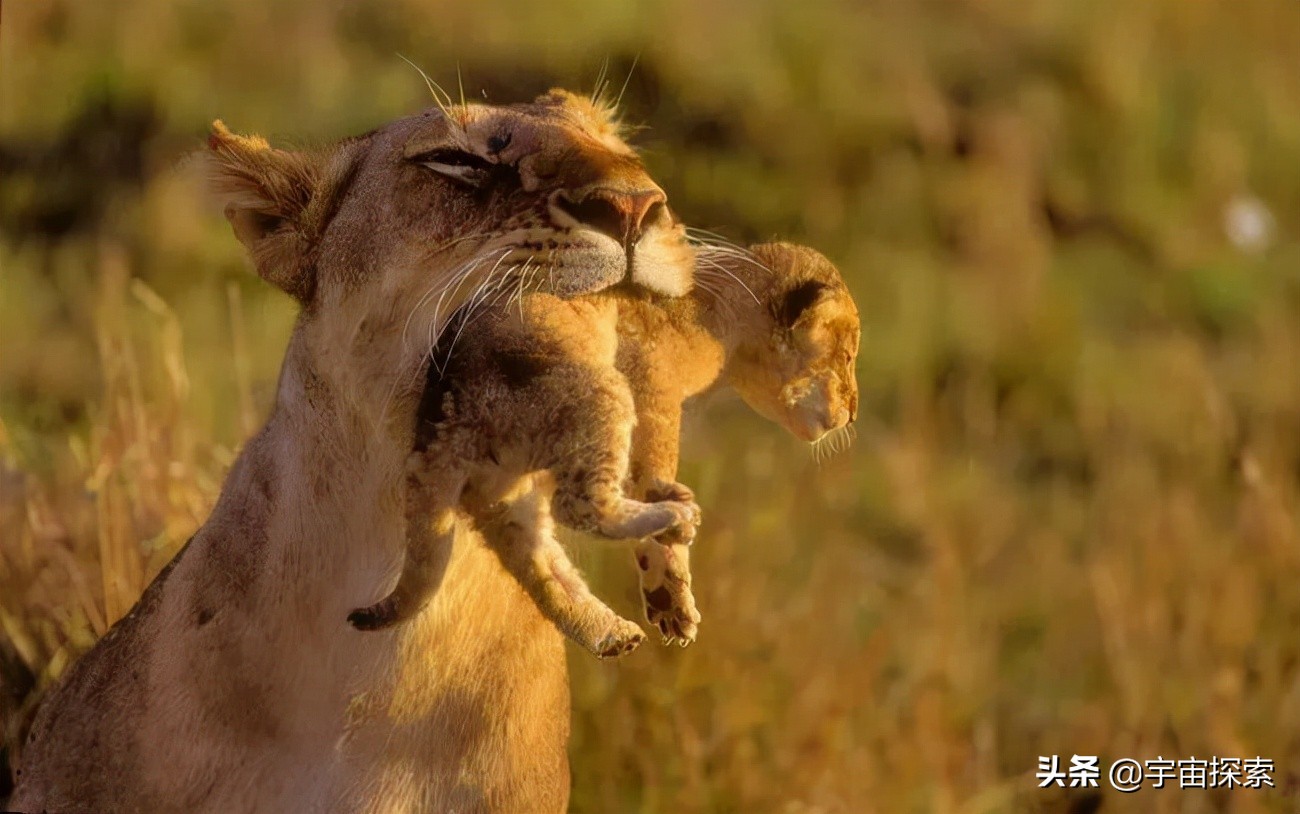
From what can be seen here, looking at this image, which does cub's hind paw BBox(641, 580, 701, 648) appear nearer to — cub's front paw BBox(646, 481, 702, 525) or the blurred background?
cub's front paw BBox(646, 481, 702, 525)

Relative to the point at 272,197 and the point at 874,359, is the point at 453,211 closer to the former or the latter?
the point at 272,197

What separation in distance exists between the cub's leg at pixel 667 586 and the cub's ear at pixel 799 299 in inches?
13.7

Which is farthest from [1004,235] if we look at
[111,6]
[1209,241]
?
[111,6]

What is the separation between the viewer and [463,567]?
9.58 ft

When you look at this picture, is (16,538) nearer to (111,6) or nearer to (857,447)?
(857,447)

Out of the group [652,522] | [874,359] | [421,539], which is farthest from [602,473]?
[874,359]

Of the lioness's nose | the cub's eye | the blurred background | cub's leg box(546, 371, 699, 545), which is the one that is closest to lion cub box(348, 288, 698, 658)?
cub's leg box(546, 371, 699, 545)

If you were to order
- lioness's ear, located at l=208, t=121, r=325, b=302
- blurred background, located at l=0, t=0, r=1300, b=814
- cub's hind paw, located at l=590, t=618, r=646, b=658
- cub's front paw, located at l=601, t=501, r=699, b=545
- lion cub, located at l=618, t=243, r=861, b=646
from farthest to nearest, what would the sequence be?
1. blurred background, located at l=0, t=0, r=1300, b=814
2. lioness's ear, located at l=208, t=121, r=325, b=302
3. lion cub, located at l=618, t=243, r=861, b=646
4. cub's hind paw, located at l=590, t=618, r=646, b=658
5. cub's front paw, located at l=601, t=501, r=699, b=545

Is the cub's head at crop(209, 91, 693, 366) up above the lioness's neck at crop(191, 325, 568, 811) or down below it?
above

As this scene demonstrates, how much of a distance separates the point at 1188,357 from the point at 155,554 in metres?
4.33

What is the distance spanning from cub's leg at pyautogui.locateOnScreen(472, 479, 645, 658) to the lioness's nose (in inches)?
12.6

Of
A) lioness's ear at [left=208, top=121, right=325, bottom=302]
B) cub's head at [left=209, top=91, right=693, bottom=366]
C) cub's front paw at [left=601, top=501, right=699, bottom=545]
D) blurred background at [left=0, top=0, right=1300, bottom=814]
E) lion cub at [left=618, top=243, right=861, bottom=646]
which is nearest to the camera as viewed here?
cub's front paw at [left=601, top=501, right=699, bottom=545]

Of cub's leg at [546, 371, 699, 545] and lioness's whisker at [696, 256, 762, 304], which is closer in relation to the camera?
cub's leg at [546, 371, 699, 545]

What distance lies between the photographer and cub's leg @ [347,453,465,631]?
2.57 metres
